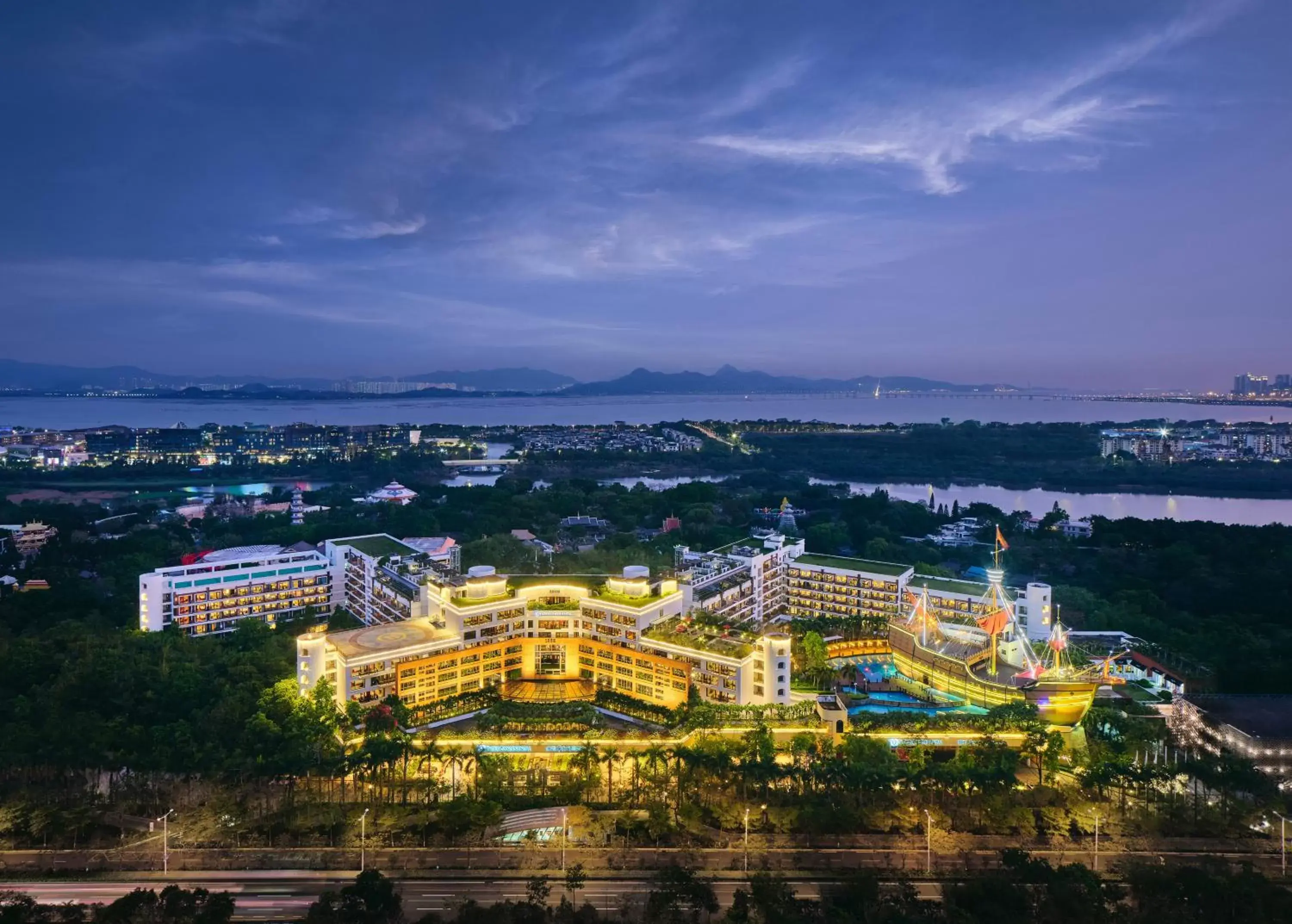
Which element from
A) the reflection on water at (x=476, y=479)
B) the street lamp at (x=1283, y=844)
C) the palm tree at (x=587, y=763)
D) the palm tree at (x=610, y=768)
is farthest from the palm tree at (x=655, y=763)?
the reflection on water at (x=476, y=479)

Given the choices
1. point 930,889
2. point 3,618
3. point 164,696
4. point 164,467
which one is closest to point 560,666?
point 164,696

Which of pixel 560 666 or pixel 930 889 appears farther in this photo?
pixel 560 666

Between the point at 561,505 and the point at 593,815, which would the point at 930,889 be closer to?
the point at 593,815

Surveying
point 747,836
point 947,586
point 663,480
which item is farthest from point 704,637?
point 663,480

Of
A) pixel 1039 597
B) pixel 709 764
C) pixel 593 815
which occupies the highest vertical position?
pixel 1039 597

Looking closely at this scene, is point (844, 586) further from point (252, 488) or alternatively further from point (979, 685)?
point (252, 488)

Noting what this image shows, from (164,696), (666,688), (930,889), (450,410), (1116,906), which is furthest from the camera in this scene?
(450,410)

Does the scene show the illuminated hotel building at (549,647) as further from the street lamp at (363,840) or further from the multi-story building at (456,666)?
the street lamp at (363,840)
